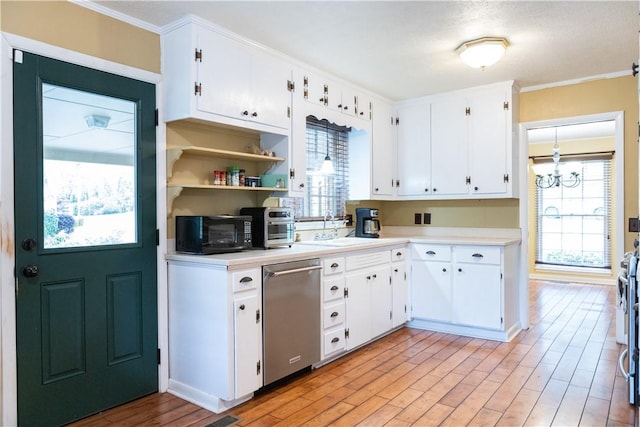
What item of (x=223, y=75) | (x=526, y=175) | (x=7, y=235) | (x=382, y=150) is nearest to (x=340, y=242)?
(x=382, y=150)

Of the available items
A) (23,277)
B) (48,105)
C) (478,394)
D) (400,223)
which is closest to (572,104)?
(400,223)

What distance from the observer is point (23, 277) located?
2229mm

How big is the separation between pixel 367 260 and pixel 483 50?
73.3 inches

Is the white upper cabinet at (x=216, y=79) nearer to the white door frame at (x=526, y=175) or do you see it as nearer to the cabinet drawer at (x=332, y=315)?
the cabinet drawer at (x=332, y=315)

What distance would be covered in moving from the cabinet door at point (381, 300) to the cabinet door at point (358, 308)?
0.23 feet

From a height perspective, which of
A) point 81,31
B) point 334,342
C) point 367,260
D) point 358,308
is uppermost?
→ point 81,31

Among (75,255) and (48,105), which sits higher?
(48,105)

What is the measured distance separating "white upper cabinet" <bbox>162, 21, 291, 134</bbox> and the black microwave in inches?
26.1

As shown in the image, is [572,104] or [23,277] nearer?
[23,277]

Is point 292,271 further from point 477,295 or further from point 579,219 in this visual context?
point 579,219

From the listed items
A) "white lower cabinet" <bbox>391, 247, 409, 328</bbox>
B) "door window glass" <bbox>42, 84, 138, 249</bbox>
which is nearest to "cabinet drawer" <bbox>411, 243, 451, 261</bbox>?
"white lower cabinet" <bbox>391, 247, 409, 328</bbox>

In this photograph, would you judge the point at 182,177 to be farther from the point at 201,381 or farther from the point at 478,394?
the point at 478,394

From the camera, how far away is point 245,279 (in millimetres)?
2584

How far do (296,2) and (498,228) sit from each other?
10.2ft
